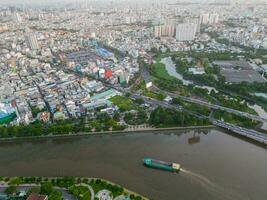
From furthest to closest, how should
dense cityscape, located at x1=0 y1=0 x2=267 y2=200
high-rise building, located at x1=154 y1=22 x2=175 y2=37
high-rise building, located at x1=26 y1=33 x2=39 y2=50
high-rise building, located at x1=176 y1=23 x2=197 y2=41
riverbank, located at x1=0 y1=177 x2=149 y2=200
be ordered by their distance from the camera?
high-rise building, located at x1=154 y1=22 x2=175 y2=37 → high-rise building, located at x1=176 y1=23 x2=197 y2=41 → high-rise building, located at x1=26 y1=33 x2=39 y2=50 → dense cityscape, located at x1=0 y1=0 x2=267 y2=200 → riverbank, located at x1=0 y1=177 x2=149 y2=200

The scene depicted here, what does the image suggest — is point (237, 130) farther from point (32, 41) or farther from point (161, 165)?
point (32, 41)

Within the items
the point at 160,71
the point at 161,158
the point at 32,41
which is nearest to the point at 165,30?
the point at 160,71

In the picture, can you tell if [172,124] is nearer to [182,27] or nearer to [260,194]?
[260,194]

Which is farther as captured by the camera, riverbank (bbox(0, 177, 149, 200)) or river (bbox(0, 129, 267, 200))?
river (bbox(0, 129, 267, 200))

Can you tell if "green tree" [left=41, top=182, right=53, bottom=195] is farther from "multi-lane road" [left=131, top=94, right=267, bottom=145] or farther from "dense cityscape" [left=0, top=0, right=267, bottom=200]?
"multi-lane road" [left=131, top=94, right=267, bottom=145]

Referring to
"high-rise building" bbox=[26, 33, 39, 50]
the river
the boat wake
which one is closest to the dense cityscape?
"high-rise building" bbox=[26, 33, 39, 50]

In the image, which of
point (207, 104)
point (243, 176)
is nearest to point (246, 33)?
point (207, 104)

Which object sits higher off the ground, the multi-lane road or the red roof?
the red roof

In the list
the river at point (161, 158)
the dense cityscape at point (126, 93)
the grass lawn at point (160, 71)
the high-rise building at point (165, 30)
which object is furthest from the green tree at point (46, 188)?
the high-rise building at point (165, 30)
